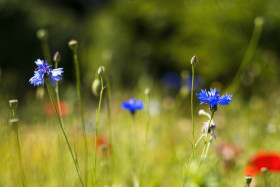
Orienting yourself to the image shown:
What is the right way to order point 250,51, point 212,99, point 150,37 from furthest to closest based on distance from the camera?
point 150,37, point 250,51, point 212,99

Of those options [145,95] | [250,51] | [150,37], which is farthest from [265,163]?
[150,37]

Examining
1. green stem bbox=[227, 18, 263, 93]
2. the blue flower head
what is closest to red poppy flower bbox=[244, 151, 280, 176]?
the blue flower head

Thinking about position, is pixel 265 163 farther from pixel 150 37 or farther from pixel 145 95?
pixel 150 37

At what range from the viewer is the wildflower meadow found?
1.53 metres

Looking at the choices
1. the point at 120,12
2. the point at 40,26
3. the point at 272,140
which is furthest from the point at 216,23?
the point at 40,26

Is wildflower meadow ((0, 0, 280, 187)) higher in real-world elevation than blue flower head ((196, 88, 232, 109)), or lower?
higher

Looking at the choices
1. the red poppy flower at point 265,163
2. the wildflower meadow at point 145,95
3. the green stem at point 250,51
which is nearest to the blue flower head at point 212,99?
the wildflower meadow at point 145,95

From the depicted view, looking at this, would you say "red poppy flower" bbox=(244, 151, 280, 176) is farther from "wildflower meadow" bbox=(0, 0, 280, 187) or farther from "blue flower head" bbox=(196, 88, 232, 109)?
"blue flower head" bbox=(196, 88, 232, 109)

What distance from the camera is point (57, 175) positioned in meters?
1.72

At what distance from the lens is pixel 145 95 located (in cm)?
314

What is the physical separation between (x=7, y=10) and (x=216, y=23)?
153 inches

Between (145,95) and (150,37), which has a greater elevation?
(150,37)

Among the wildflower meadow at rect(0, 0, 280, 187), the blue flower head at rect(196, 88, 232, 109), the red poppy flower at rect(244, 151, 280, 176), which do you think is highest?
the wildflower meadow at rect(0, 0, 280, 187)

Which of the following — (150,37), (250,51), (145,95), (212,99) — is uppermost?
(150,37)
